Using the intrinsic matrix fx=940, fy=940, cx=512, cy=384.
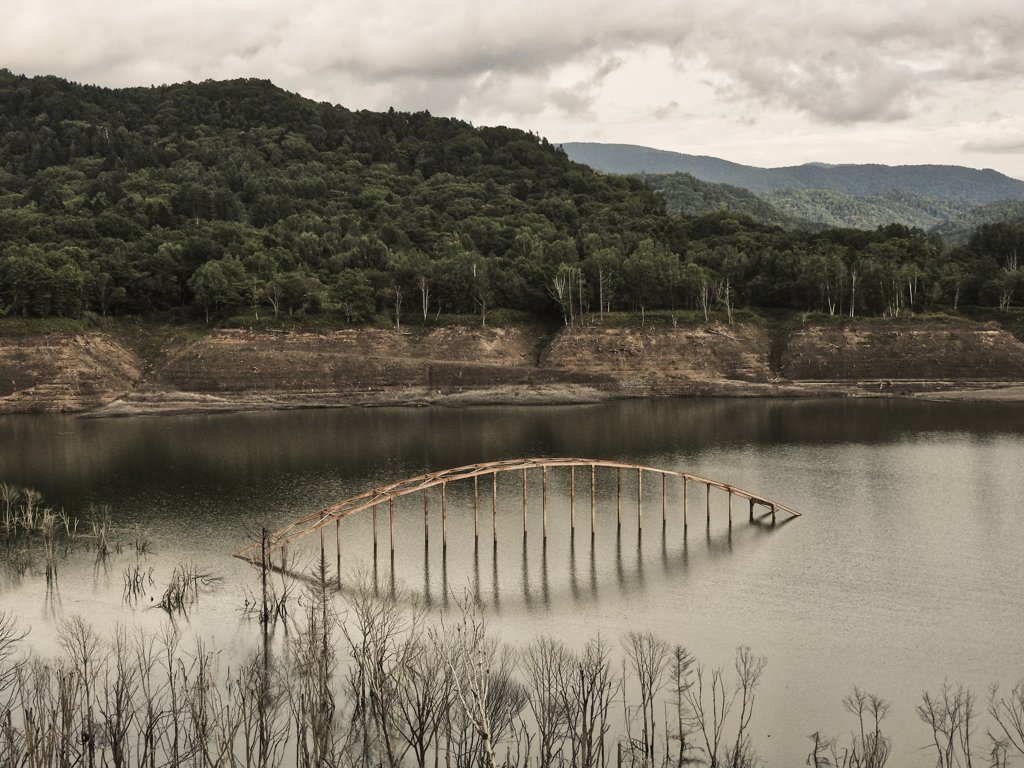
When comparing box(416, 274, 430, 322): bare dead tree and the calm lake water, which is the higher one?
box(416, 274, 430, 322): bare dead tree

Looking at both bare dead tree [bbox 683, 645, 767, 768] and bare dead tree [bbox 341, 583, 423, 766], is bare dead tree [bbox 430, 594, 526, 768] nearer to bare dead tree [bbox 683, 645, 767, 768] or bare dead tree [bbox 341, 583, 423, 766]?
bare dead tree [bbox 341, 583, 423, 766]

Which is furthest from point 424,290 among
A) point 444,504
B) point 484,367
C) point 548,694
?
point 548,694

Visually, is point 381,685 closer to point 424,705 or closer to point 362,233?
point 424,705

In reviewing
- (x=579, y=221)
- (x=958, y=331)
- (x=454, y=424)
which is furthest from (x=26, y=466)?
(x=579, y=221)

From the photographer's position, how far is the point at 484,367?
81.8 meters

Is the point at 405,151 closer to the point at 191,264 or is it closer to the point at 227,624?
the point at 191,264

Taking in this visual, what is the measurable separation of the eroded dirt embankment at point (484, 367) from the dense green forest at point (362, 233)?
6.04 metres

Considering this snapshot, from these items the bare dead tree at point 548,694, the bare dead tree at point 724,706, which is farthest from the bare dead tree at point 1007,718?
the bare dead tree at point 548,694

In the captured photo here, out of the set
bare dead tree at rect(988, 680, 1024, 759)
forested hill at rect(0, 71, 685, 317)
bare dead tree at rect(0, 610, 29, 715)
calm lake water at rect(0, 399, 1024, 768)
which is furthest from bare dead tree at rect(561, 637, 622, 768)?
forested hill at rect(0, 71, 685, 317)

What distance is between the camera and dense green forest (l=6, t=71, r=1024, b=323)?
89.7m

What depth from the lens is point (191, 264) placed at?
9294 cm

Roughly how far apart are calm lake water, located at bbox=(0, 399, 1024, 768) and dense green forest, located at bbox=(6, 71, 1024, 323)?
2428cm

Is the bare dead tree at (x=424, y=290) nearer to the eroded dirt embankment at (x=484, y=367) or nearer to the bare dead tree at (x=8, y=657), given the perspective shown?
the eroded dirt embankment at (x=484, y=367)

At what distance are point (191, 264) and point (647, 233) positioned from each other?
53.9 m
